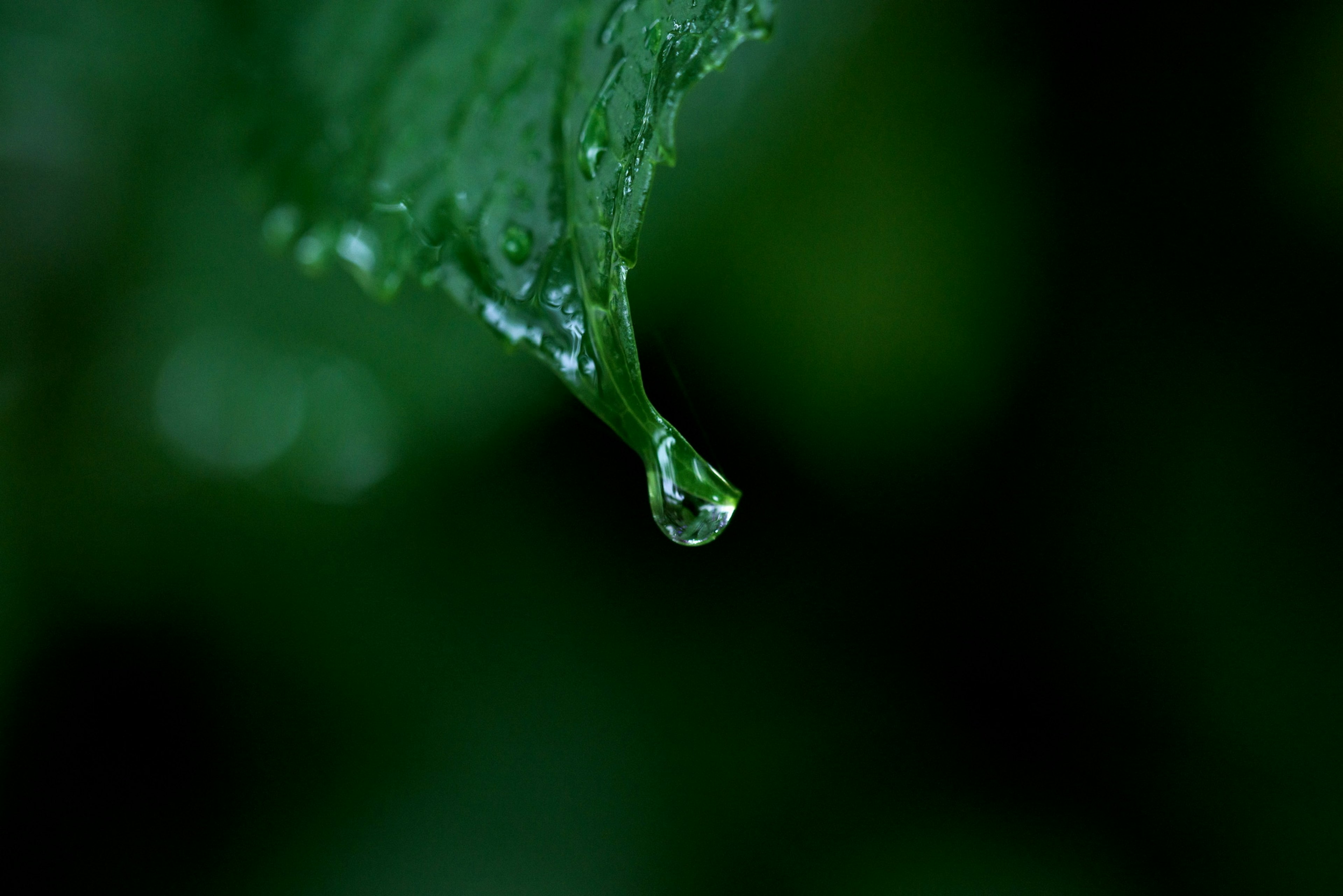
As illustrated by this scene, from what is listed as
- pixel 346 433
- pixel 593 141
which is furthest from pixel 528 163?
pixel 346 433

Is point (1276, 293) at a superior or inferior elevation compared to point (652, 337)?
superior

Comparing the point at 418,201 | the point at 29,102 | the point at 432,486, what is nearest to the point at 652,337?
the point at 432,486

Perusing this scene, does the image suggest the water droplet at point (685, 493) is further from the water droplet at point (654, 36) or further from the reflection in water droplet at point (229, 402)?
the reflection in water droplet at point (229, 402)

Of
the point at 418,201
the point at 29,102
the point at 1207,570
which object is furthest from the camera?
the point at 1207,570

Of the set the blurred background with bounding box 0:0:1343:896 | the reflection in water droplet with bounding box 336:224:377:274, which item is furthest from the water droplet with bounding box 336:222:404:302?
the blurred background with bounding box 0:0:1343:896

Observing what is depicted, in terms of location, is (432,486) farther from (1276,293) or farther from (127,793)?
(1276,293)

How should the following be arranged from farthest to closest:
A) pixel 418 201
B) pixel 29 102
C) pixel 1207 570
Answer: pixel 1207 570 < pixel 29 102 < pixel 418 201

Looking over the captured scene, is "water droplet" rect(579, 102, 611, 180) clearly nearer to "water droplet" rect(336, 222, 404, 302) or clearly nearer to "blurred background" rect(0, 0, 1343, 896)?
"water droplet" rect(336, 222, 404, 302)
